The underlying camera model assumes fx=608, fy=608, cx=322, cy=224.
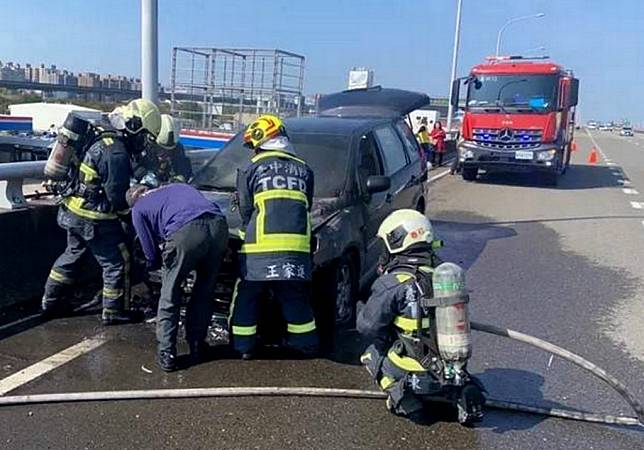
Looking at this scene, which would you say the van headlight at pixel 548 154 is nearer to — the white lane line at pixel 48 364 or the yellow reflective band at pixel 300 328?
the yellow reflective band at pixel 300 328

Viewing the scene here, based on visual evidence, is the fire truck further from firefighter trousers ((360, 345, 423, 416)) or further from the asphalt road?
firefighter trousers ((360, 345, 423, 416))

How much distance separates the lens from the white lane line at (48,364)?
3.82 m

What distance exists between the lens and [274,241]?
161 inches

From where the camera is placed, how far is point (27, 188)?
6914 mm

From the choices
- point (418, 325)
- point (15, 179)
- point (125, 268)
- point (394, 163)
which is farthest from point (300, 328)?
point (394, 163)

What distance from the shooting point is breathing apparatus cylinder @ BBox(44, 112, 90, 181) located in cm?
471

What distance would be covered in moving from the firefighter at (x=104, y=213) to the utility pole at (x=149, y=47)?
183 cm

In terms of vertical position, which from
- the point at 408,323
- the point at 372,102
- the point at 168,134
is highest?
the point at 372,102

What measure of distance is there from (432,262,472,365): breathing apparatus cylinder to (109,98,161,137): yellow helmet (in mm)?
2851

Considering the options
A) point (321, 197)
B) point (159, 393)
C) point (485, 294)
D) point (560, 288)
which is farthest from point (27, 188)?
point (560, 288)

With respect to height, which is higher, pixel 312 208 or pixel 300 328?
pixel 312 208

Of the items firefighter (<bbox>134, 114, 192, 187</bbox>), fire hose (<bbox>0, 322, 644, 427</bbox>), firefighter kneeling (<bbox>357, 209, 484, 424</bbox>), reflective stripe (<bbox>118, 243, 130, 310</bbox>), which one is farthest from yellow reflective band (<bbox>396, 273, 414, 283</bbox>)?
firefighter (<bbox>134, 114, 192, 187</bbox>)

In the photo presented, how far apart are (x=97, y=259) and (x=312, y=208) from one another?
176 centimetres

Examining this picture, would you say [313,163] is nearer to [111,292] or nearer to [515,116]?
[111,292]
